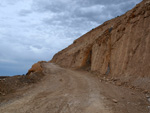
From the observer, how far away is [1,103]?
7.18 m

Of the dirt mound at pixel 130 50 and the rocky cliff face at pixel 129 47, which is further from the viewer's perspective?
the rocky cliff face at pixel 129 47

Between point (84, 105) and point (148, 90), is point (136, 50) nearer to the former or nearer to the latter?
point (148, 90)

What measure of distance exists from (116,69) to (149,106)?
21.0 feet

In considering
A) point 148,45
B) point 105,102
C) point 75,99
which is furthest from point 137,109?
point 148,45

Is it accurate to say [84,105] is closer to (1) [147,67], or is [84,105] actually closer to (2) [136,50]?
(1) [147,67]

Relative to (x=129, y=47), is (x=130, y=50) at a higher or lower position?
lower

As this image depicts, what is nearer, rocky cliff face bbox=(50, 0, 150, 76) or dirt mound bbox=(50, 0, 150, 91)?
dirt mound bbox=(50, 0, 150, 91)

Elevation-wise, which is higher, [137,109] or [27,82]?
[27,82]

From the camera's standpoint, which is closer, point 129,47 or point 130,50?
point 130,50

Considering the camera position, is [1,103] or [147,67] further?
[147,67]

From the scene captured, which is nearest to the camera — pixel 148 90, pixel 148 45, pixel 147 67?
pixel 148 90

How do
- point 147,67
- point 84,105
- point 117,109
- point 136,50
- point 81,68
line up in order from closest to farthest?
point 117,109 < point 84,105 < point 147,67 < point 136,50 < point 81,68

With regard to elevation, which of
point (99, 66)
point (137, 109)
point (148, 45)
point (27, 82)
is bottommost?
point (137, 109)

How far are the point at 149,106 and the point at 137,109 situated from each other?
0.58m
